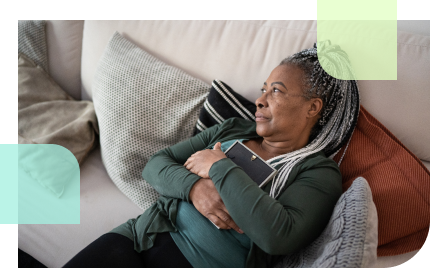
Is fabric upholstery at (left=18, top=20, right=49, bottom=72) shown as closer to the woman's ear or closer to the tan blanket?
the tan blanket

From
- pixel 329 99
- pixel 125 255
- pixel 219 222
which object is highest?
pixel 329 99

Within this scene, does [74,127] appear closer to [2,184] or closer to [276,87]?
[2,184]

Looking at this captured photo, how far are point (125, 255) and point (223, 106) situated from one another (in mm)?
673

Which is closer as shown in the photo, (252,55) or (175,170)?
(175,170)

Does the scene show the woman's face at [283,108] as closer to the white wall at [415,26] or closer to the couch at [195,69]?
the couch at [195,69]

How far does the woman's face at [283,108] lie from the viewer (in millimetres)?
1041

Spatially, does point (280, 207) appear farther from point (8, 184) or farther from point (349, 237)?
point (8, 184)

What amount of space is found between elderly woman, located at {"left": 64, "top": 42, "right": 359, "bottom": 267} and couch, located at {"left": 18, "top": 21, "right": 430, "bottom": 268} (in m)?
0.19

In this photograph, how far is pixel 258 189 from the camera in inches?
34.3

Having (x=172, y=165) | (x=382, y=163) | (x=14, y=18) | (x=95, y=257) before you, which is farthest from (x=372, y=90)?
(x=14, y=18)

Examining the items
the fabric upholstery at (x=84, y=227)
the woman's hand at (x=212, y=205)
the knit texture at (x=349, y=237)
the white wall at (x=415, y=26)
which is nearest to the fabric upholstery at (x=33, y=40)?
the fabric upholstery at (x=84, y=227)

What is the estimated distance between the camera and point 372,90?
1181 mm

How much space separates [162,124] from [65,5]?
3.18 ft

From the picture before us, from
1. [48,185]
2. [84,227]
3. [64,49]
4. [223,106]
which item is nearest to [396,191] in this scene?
[223,106]
